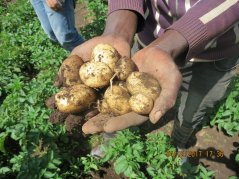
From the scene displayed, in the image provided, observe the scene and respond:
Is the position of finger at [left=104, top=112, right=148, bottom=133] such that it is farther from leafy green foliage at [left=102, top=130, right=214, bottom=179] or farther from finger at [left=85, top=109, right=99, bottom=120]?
leafy green foliage at [left=102, top=130, right=214, bottom=179]

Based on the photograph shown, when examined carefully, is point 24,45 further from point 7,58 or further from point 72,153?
point 72,153

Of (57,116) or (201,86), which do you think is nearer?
(57,116)

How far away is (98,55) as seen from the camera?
2250 mm

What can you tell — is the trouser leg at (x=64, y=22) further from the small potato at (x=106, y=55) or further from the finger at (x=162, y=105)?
the finger at (x=162, y=105)

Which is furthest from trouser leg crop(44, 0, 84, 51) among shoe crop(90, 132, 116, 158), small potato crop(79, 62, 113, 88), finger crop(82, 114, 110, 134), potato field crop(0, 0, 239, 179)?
finger crop(82, 114, 110, 134)

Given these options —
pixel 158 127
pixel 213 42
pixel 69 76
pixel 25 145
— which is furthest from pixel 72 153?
pixel 213 42

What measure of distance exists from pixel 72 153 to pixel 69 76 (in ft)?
4.58

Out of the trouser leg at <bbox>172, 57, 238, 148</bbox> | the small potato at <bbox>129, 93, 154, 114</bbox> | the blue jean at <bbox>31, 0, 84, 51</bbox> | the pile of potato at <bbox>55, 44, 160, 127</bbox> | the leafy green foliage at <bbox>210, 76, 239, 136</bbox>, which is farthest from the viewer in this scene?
the blue jean at <bbox>31, 0, 84, 51</bbox>

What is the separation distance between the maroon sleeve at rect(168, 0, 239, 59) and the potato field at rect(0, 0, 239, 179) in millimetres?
367

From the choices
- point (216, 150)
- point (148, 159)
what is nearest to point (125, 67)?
point (148, 159)

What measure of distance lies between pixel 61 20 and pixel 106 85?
1508 millimetres

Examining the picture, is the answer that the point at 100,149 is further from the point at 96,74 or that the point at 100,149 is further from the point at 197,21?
the point at 197,21

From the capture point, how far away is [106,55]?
2.24 meters

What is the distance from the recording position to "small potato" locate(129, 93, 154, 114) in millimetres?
1953
